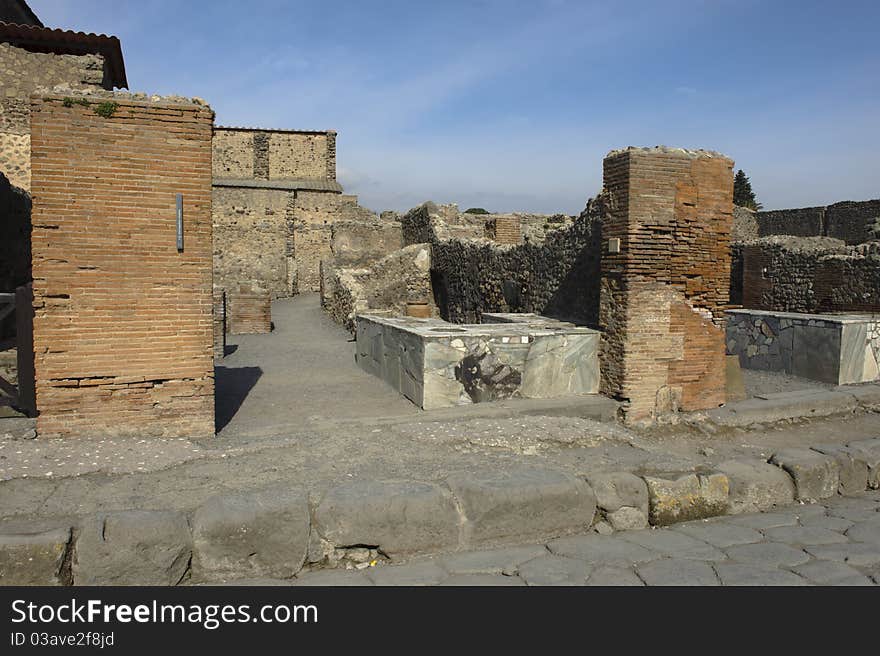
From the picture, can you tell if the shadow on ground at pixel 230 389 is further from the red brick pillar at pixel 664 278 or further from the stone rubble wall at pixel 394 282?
the stone rubble wall at pixel 394 282

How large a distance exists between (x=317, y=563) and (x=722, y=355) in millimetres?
5915

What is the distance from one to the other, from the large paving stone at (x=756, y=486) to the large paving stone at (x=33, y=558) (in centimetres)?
395

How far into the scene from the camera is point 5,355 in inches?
251

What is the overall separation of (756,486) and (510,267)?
7.58 meters

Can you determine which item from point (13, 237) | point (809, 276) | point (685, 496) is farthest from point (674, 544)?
point (809, 276)

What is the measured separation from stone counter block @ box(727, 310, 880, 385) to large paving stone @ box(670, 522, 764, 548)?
630 centimetres

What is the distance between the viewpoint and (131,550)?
298cm

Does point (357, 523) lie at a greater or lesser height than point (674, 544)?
greater

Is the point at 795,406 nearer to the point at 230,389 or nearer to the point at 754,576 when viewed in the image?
the point at 754,576

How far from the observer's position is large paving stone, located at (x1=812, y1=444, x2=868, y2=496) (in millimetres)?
4531

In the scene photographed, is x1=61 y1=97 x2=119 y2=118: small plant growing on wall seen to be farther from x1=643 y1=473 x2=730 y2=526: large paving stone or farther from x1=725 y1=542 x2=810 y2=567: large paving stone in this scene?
x1=725 y1=542 x2=810 y2=567: large paving stone

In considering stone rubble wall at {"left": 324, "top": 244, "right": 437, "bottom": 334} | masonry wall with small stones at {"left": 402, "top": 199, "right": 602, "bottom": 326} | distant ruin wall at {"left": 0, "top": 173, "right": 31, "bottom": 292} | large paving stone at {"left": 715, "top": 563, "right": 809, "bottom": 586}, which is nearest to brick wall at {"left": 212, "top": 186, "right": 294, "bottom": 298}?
masonry wall with small stones at {"left": 402, "top": 199, "right": 602, "bottom": 326}

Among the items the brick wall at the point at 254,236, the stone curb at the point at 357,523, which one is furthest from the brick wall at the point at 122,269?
the brick wall at the point at 254,236
